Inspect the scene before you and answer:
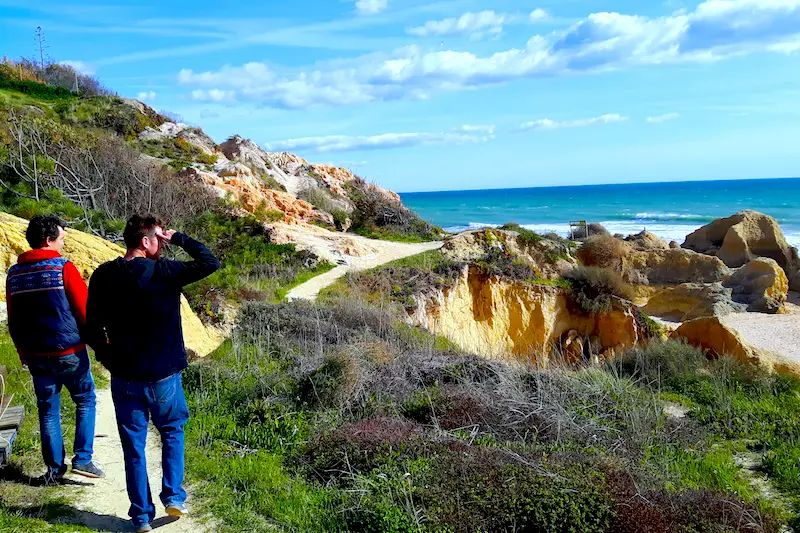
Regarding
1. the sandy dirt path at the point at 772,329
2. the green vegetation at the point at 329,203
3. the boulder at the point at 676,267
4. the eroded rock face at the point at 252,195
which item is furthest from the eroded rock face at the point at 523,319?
the boulder at the point at 676,267

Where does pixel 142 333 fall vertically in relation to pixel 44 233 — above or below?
below

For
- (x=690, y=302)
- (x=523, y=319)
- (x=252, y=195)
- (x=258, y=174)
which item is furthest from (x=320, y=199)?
(x=690, y=302)

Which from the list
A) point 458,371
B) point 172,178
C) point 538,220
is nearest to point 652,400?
point 458,371

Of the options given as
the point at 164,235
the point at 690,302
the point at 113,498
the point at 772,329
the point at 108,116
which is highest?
the point at 108,116

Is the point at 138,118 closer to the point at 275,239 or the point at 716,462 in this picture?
the point at 275,239

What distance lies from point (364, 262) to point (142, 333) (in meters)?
16.2

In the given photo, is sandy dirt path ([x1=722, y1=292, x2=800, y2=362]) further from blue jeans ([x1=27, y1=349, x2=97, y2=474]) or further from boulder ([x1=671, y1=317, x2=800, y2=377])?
blue jeans ([x1=27, y1=349, x2=97, y2=474])

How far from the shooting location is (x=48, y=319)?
458 cm

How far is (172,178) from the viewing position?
21969 mm

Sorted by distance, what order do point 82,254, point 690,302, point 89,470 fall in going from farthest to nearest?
point 690,302
point 82,254
point 89,470

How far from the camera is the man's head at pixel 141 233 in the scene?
4039 mm

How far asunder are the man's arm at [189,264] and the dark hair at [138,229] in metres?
0.11

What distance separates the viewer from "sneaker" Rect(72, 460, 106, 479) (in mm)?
4949

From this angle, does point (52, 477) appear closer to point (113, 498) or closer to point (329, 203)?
point (113, 498)
